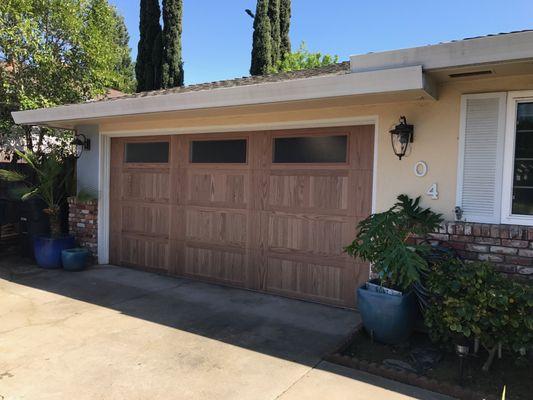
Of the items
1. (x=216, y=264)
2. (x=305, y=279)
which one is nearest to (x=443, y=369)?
(x=305, y=279)

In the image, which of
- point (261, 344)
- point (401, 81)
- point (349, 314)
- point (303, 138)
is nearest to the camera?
point (401, 81)

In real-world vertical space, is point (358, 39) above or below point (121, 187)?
above

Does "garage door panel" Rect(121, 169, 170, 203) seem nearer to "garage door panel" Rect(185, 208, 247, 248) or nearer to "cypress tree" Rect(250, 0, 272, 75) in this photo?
"garage door panel" Rect(185, 208, 247, 248)

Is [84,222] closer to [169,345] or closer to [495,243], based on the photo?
[169,345]

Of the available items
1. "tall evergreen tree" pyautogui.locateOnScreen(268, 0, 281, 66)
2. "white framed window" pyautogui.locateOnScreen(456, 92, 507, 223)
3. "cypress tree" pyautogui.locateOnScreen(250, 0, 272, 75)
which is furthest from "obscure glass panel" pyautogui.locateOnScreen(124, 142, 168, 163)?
"tall evergreen tree" pyautogui.locateOnScreen(268, 0, 281, 66)

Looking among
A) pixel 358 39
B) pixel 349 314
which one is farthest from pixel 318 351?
pixel 358 39

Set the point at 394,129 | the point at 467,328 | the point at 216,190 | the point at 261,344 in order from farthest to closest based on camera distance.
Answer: the point at 216,190, the point at 394,129, the point at 261,344, the point at 467,328

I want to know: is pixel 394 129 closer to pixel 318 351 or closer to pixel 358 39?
pixel 318 351

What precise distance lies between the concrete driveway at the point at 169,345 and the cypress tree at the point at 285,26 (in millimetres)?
15403

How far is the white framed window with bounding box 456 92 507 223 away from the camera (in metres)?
4.07

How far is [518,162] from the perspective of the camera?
400 cm

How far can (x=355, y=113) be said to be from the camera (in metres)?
4.98

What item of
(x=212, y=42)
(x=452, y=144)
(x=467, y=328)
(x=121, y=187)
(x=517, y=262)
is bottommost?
(x=467, y=328)

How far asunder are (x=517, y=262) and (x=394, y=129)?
1.75m
